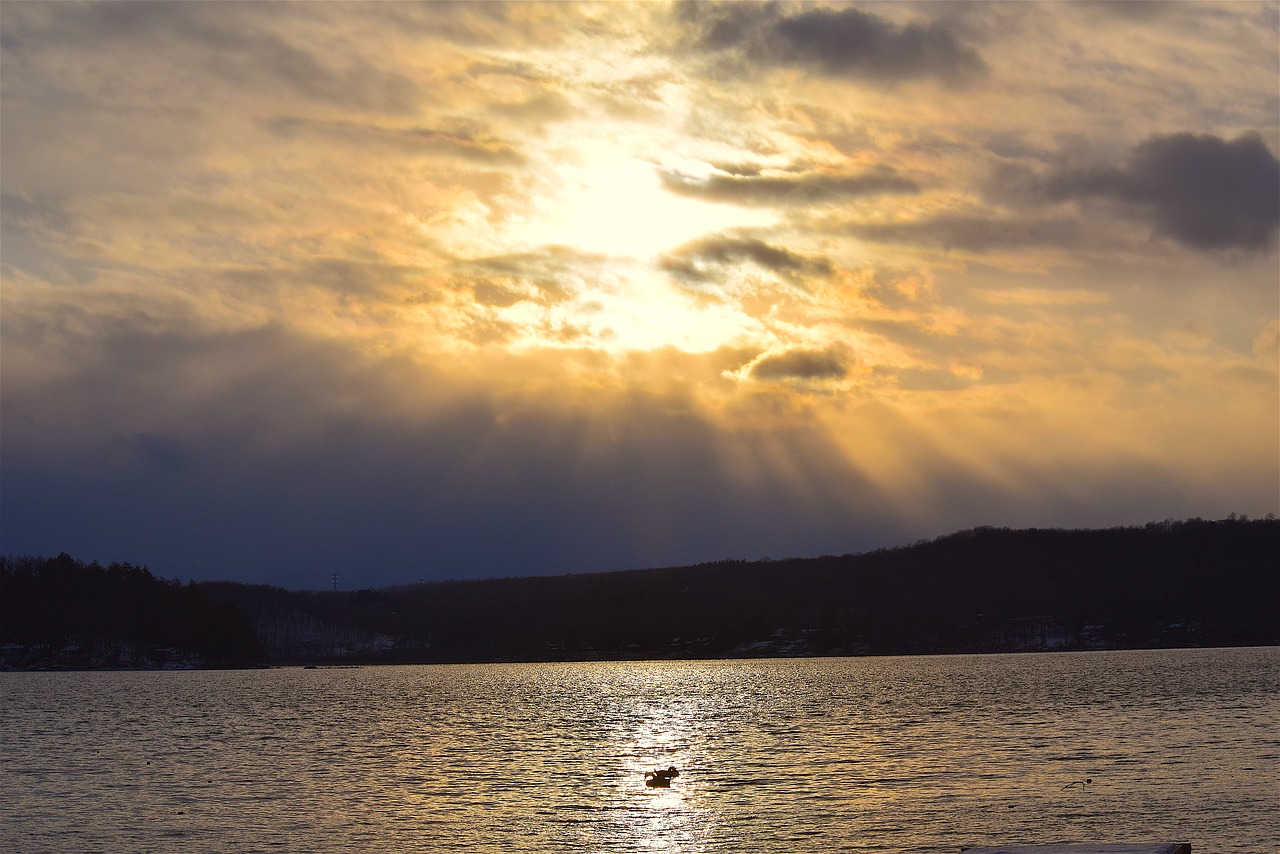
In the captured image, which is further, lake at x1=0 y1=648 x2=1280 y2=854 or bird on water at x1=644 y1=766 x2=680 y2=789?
bird on water at x1=644 y1=766 x2=680 y2=789

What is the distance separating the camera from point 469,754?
107125 mm

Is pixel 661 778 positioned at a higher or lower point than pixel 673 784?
higher

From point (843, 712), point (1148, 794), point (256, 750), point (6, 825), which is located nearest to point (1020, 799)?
point (1148, 794)

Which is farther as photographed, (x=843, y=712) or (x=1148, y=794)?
(x=843, y=712)

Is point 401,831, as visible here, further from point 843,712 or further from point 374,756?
point 843,712

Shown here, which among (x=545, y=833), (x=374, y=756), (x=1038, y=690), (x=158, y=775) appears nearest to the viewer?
(x=545, y=833)

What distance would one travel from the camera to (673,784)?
8256 centimetres

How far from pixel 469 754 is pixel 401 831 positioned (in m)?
42.3

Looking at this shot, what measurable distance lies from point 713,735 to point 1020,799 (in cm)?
5874

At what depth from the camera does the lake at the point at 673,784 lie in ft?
203

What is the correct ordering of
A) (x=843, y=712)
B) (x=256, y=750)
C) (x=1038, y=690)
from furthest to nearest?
(x=1038, y=690)
(x=843, y=712)
(x=256, y=750)

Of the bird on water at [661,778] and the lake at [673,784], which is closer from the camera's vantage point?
the lake at [673,784]

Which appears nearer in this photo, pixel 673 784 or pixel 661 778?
pixel 661 778

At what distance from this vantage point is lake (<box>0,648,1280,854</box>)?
203ft
